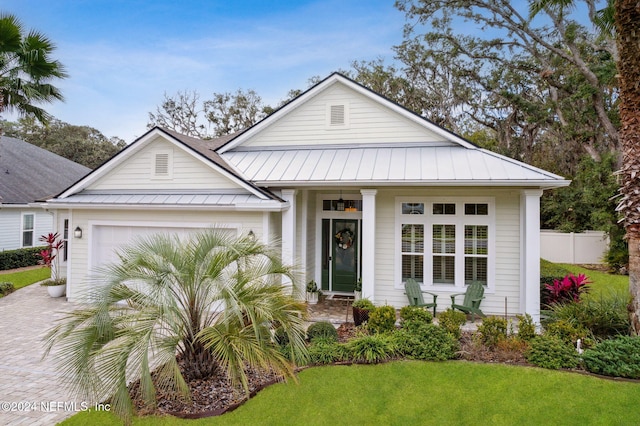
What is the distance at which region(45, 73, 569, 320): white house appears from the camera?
8.88 metres

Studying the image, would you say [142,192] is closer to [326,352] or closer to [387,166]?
[387,166]

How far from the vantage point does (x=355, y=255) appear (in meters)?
11.0

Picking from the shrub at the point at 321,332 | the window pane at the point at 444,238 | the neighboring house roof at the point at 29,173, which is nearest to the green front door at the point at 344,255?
the window pane at the point at 444,238

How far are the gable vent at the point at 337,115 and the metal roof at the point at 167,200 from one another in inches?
149

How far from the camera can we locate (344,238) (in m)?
11.1

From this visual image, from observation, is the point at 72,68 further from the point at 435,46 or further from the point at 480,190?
the point at 435,46

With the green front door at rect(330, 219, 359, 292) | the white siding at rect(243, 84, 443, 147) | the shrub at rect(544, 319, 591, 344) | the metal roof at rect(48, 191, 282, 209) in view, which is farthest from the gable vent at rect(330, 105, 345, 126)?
the shrub at rect(544, 319, 591, 344)

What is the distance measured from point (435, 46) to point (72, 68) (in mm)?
21396

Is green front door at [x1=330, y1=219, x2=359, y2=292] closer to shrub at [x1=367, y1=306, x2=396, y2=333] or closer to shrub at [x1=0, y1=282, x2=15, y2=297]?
shrub at [x1=367, y1=306, x2=396, y2=333]

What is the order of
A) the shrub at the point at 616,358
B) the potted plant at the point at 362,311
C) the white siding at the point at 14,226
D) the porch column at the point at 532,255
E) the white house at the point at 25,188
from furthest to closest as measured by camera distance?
the white house at the point at 25,188, the white siding at the point at 14,226, the porch column at the point at 532,255, the potted plant at the point at 362,311, the shrub at the point at 616,358

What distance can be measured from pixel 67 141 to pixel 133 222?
3465cm

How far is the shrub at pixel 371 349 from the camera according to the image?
19.8 ft

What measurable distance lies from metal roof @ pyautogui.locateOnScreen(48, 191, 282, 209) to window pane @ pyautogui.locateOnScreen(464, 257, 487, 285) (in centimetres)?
514

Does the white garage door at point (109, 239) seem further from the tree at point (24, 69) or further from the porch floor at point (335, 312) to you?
the tree at point (24, 69)
